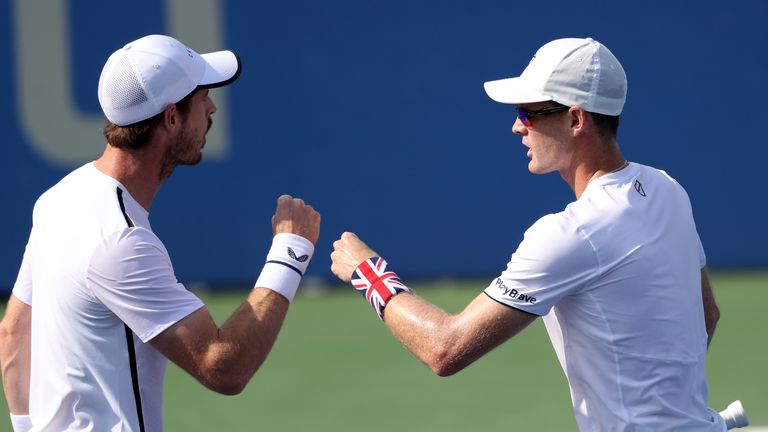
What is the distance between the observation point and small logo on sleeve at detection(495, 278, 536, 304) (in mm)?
3545

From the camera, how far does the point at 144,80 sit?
12.0 ft

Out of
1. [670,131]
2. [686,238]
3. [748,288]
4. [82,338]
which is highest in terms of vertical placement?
[686,238]

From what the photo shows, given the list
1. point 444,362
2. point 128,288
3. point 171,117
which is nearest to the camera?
point 128,288

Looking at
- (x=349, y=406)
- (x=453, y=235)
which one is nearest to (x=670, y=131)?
(x=453, y=235)

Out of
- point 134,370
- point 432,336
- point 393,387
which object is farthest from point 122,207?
point 393,387

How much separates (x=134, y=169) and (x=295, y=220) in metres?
0.55

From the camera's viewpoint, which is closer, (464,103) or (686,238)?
(686,238)

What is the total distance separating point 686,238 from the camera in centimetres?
370

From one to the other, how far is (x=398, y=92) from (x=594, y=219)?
7.05 metres

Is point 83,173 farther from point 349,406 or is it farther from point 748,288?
point 748,288

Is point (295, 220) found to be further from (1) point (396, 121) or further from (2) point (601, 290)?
(1) point (396, 121)

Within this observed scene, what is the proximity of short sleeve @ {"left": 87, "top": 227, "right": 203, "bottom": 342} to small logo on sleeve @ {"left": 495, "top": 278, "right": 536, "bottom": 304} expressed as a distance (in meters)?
0.91

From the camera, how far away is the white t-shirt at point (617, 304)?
11.5 ft

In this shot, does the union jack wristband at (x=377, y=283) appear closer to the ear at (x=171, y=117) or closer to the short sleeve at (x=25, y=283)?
the ear at (x=171, y=117)
